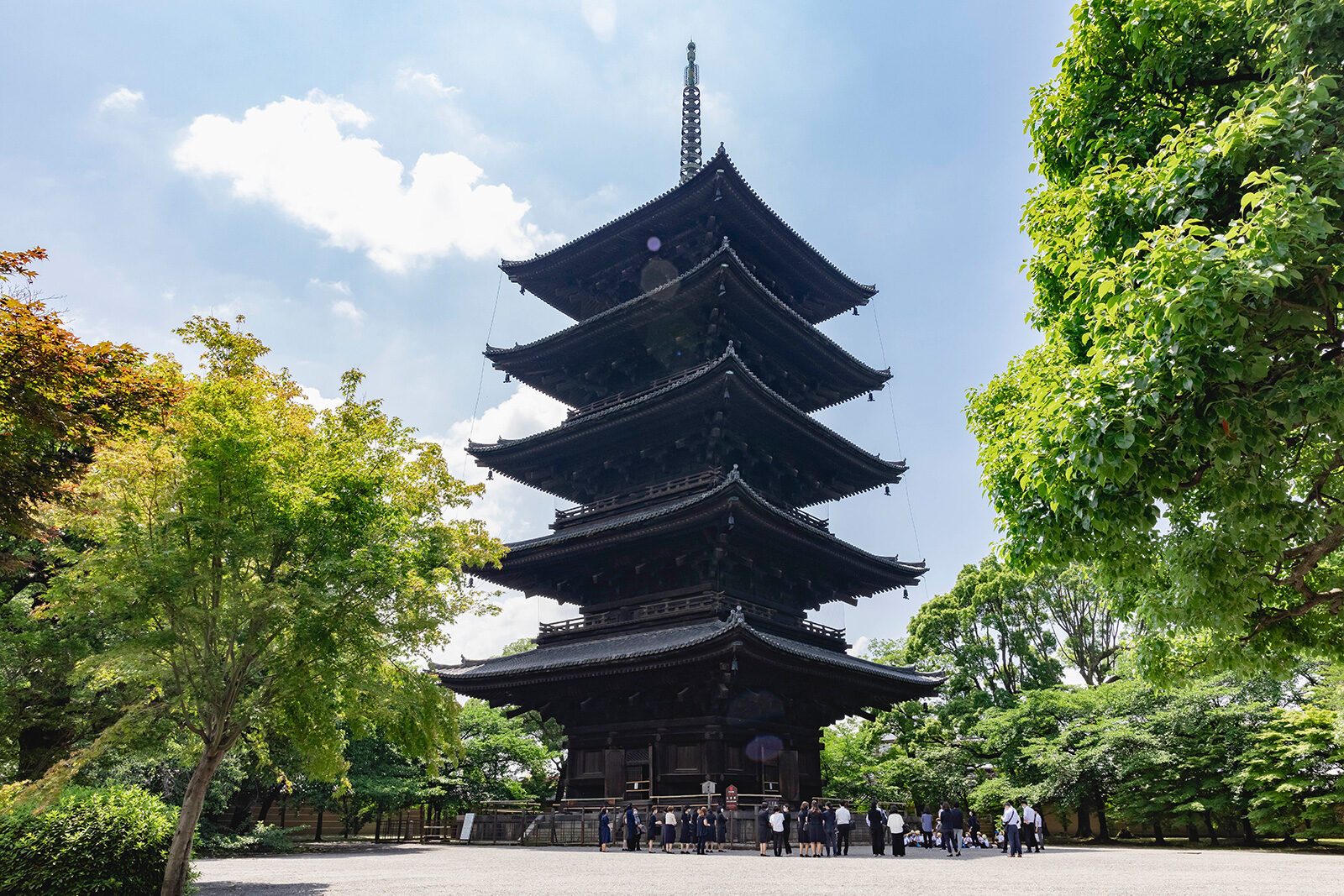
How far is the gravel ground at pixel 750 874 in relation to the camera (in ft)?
37.5

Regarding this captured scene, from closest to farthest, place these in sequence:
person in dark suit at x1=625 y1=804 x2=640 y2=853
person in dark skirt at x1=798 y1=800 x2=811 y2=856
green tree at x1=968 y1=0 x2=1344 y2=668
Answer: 1. green tree at x1=968 y1=0 x2=1344 y2=668
2. person in dark skirt at x1=798 y1=800 x2=811 y2=856
3. person in dark suit at x1=625 y1=804 x2=640 y2=853

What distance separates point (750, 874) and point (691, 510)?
425 inches

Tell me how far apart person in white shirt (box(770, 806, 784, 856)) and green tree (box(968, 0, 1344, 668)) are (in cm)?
1171

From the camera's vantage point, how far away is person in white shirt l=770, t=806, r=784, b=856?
723 inches

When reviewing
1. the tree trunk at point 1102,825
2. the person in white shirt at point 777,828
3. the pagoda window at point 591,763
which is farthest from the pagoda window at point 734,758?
the tree trunk at point 1102,825

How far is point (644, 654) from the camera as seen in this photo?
2125cm

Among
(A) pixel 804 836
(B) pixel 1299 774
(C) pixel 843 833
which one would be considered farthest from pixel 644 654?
(B) pixel 1299 774

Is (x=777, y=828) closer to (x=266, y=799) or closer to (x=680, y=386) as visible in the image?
(x=680, y=386)

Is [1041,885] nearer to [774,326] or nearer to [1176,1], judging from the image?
[1176,1]

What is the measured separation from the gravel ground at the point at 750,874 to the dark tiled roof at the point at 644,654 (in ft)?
16.2

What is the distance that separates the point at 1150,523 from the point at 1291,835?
99.3ft

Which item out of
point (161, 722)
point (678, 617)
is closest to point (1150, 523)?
point (161, 722)

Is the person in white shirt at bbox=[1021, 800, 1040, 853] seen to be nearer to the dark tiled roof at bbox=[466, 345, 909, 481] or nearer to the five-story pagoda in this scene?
the five-story pagoda

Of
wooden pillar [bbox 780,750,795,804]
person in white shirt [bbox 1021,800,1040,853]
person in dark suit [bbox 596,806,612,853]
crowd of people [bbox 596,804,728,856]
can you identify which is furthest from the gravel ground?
wooden pillar [bbox 780,750,795,804]
